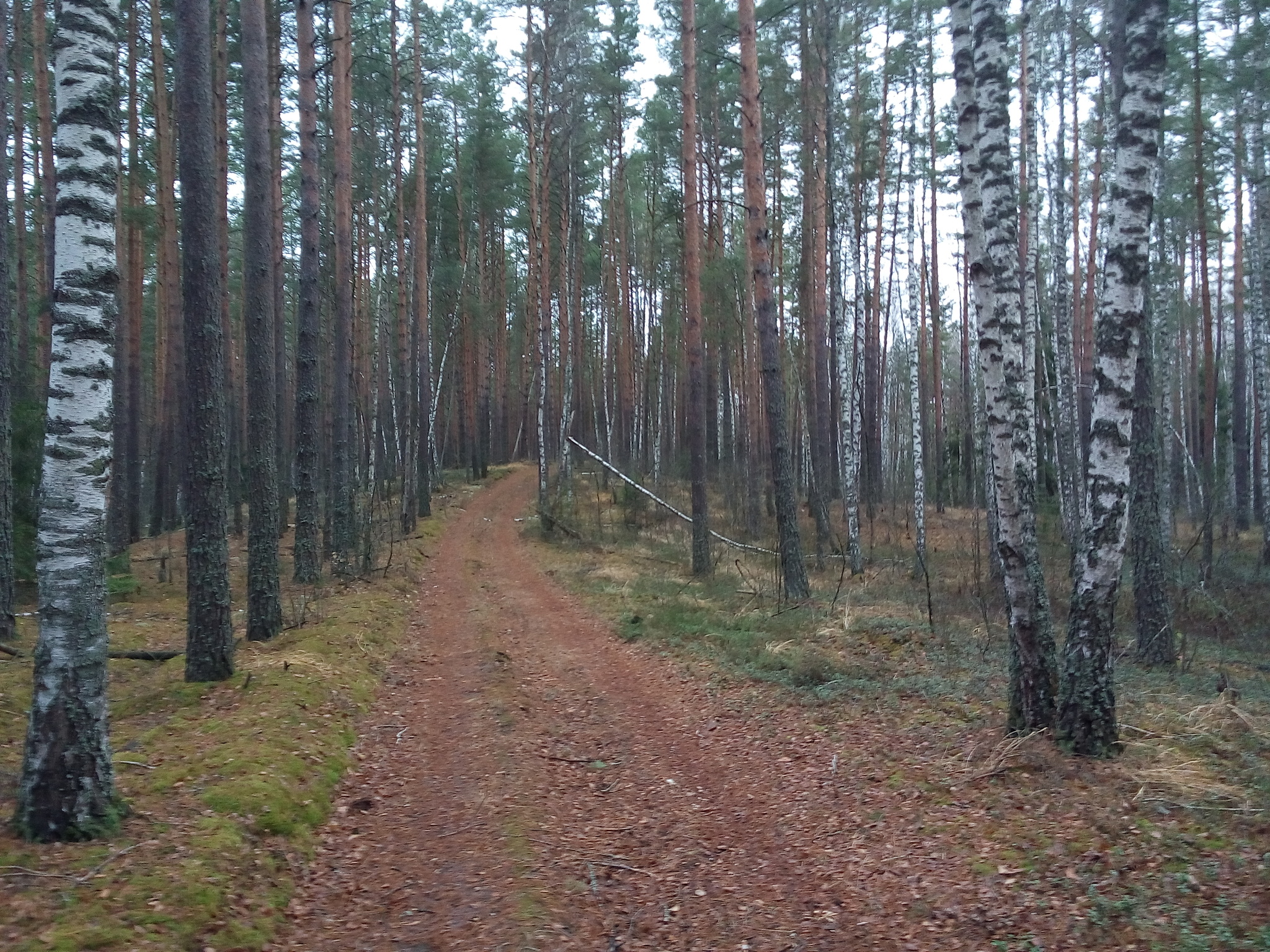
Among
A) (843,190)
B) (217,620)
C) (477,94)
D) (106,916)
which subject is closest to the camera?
(106,916)

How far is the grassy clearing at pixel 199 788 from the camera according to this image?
4.16 meters

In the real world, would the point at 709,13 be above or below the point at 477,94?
below

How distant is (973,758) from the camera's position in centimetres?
665

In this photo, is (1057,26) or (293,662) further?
(1057,26)

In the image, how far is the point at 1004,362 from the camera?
268 inches

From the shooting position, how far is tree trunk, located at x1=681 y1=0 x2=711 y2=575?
53.4ft

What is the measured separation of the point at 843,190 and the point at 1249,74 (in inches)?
341

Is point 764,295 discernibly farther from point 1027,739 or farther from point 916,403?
point 1027,739

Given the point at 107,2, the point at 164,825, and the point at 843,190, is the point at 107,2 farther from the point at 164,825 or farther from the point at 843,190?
→ the point at 843,190

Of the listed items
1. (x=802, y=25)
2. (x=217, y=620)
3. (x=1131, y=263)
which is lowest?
(x=217, y=620)

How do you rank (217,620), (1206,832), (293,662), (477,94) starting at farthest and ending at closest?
(477,94), (293,662), (217,620), (1206,832)

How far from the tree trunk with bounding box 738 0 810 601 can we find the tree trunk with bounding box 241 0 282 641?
7.57 metres

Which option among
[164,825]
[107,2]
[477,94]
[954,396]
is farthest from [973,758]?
[954,396]

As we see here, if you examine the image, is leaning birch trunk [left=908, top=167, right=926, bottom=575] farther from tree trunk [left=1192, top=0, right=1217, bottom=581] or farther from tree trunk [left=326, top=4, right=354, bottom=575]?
tree trunk [left=326, top=4, right=354, bottom=575]
